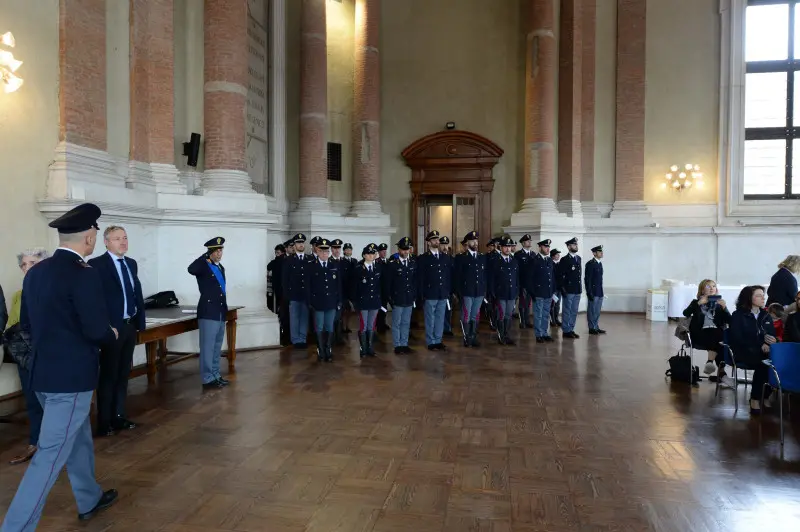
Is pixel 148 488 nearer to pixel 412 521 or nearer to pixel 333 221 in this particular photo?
pixel 412 521

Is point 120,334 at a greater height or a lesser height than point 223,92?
lesser

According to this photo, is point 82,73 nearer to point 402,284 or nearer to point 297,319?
point 297,319

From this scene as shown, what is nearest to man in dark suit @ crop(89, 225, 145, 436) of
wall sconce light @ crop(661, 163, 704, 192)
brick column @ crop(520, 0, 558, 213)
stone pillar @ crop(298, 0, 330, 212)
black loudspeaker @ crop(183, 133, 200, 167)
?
black loudspeaker @ crop(183, 133, 200, 167)

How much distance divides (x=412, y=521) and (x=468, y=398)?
2.80 metres

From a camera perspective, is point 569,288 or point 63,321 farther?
point 569,288

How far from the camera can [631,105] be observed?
14844 mm

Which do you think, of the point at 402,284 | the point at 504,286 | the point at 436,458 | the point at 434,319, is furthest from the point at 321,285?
the point at 436,458

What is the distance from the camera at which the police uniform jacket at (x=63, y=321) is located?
120 inches

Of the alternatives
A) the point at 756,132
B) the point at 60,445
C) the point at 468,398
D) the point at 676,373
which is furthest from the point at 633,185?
the point at 60,445

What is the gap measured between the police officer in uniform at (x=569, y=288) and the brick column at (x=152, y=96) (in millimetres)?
6602

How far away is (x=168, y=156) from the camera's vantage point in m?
8.69

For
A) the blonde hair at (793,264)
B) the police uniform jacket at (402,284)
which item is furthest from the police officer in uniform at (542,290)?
the blonde hair at (793,264)

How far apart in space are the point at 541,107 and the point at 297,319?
8.20 m

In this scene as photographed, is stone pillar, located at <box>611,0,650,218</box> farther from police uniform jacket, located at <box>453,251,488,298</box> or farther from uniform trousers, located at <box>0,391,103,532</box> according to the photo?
uniform trousers, located at <box>0,391,103,532</box>
